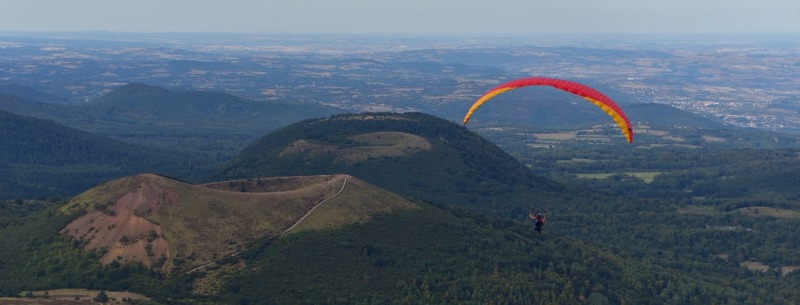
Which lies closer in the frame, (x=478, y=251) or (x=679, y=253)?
(x=478, y=251)

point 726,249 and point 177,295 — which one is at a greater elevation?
point 177,295

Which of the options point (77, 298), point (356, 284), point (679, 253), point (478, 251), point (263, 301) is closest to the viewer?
point (77, 298)

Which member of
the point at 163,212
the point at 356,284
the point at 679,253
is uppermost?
the point at 163,212

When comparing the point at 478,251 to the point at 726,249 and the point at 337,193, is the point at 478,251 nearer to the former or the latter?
the point at 337,193

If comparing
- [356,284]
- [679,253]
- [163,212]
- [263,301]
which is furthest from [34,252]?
[679,253]

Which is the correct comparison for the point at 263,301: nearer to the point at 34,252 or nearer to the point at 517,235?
the point at 34,252

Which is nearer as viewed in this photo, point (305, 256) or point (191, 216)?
point (305, 256)

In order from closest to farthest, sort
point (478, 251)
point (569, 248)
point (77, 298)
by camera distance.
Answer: point (77, 298)
point (478, 251)
point (569, 248)

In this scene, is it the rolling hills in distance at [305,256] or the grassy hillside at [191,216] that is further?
the grassy hillside at [191,216]

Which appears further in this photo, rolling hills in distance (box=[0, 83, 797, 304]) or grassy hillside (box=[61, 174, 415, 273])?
grassy hillside (box=[61, 174, 415, 273])

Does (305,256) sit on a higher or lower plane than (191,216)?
lower
